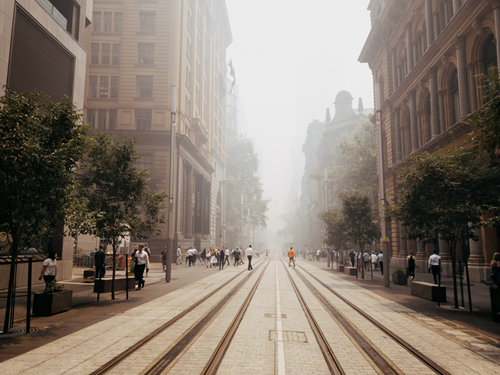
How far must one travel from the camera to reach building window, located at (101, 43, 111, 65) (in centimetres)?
4366

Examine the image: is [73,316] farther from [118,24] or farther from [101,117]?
[118,24]

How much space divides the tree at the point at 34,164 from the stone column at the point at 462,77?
21.2 metres

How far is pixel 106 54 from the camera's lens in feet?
143

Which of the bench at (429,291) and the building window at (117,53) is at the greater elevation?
the building window at (117,53)

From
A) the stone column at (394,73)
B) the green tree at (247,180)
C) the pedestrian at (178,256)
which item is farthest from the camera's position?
the green tree at (247,180)

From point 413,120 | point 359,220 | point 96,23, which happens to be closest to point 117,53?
point 96,23

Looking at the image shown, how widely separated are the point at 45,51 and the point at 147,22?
2799 cm

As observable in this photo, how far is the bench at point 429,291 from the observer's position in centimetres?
1425

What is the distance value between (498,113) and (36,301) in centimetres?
1295

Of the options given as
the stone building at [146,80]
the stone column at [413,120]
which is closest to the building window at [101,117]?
the stone building at [146,80]

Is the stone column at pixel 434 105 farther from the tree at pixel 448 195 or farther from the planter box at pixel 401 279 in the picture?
the tree at pixel 448 195

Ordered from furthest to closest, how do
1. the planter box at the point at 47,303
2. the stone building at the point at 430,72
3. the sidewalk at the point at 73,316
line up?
the stone building at the point at 430,72, the planter box at the point at 47,303, the sidewalk at the point at 73,316

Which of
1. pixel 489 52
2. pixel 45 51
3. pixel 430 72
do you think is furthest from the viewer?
pixel 430 72

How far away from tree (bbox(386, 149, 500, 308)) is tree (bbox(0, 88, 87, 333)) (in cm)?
1128
